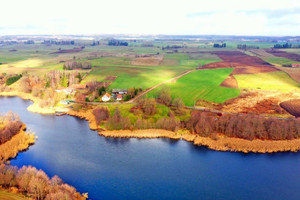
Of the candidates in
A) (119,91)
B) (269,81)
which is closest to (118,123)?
(119,91)

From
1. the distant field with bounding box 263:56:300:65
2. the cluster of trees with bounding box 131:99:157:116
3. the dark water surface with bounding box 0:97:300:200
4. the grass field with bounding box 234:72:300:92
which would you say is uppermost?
the distant field with bounding box 263:56:300:65

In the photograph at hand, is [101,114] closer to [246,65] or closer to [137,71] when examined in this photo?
[137,71]

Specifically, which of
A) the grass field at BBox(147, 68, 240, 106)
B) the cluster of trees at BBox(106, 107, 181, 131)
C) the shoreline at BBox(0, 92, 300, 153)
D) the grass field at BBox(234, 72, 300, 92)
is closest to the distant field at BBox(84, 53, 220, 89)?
the grass field at BBox(147, 68, 240, 106)

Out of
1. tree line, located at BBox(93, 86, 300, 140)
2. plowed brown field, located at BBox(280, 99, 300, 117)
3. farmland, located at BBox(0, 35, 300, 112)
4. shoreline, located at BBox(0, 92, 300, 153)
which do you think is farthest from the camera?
farmland, located at BBox(0, 35, 300, 112)

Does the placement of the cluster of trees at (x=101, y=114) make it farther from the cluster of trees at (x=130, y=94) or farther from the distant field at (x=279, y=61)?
the distant field at (x=279, y=61)

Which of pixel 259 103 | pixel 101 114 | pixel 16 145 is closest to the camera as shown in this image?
pixel 16 145

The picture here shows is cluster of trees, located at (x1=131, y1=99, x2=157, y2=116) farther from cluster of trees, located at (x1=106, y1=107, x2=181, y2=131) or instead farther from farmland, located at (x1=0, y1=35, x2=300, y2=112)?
farmland, located at (x1=0, y1=35, x2=300, y2=112)

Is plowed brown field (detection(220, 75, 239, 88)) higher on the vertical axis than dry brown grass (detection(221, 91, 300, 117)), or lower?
higher
